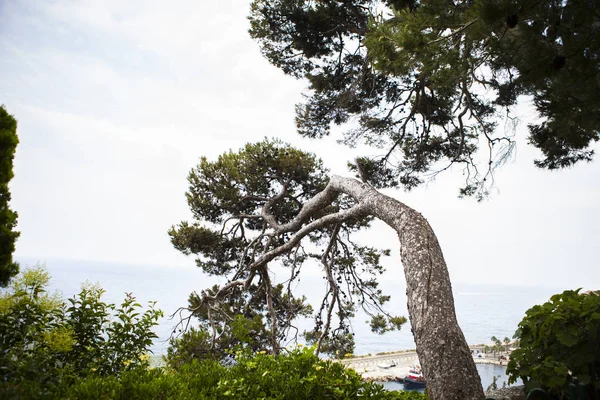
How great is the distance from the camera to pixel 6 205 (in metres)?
2.91

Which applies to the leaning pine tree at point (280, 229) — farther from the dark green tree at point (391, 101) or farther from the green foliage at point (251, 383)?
the green foliage at point (251, 383)

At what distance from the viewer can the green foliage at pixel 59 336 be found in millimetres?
1897

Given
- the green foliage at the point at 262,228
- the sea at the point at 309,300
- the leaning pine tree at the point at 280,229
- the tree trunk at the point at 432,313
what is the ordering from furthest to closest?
the green foliage at the point at 262,228
the leaning pine tree at the point at 280,229
the sea at the point at 309,300
the tree trunk at the point at 432,313

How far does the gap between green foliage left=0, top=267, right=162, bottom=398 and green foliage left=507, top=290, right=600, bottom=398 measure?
94.7 inches

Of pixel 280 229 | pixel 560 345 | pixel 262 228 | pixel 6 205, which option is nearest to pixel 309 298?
pixel 262 228

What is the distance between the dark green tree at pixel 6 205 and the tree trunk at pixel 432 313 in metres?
3.29

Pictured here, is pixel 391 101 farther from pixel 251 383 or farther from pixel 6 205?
pixel 6 205

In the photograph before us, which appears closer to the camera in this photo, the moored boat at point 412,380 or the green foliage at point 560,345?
the green foliage at point 560,345

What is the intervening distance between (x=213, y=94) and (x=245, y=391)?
32.6 ft

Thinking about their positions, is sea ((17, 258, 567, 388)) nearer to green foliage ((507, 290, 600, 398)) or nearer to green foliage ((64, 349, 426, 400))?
green foliage ((64, 349, 426, 400))

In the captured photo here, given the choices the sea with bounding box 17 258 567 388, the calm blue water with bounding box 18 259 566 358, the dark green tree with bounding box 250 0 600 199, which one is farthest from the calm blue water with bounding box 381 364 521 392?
the dark green tree with bounding box 250 0 600 199

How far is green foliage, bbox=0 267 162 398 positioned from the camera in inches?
74.7

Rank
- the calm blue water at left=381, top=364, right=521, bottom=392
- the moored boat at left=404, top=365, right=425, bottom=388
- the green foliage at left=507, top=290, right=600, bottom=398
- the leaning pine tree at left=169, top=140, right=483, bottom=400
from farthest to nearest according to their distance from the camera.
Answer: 1. the calm blue water at left=381, top=364, right=521, bottom=392
2. the moored boat at left=404, top=365, right=425, bottom=388
3. the leaning pine tree at left=169, top=140, right=483, bottom=400
4. the green foliage at left=507, top=290, right=600, bottom=398

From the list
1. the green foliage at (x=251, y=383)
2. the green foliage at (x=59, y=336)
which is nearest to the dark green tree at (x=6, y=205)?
the green foliage at (x=59, y=336)
